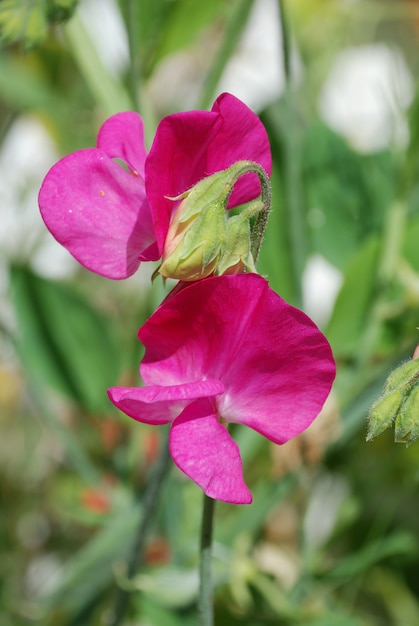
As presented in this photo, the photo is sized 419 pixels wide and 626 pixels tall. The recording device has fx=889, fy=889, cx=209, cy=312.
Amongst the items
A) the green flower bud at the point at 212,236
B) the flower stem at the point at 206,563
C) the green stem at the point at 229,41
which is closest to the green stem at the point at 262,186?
the green flower bud at the point at 212,236

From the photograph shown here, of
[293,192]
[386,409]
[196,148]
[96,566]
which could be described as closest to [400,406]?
[386,409]

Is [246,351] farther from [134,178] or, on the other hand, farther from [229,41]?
[229,41]

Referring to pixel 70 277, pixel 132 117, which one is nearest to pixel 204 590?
pixel 132 117

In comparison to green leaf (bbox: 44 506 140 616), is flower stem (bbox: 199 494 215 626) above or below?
above

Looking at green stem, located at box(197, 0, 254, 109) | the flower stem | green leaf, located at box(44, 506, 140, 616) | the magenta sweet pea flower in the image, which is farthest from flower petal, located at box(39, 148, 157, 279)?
green leaf, located at box(44, 506, 140, 616)

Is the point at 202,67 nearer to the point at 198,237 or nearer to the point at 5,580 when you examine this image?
the point at 5,580

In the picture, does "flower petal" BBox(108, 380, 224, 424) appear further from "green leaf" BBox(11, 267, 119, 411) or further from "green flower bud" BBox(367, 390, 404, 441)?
"green leaf" BBox(11, 267, 119, 411)
